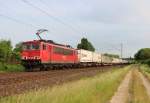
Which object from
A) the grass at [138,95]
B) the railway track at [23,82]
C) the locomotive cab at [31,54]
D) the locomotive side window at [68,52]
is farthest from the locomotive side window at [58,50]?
the grass at [138,95]

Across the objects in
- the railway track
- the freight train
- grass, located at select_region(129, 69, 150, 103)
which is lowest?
grass, located at select_region(129, 69, 150, 103)

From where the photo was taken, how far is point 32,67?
3984 cm

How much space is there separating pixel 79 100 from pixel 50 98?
1.39 m

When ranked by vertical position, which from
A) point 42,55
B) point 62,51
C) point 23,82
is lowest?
point 23,82

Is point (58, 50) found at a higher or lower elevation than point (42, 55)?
higher

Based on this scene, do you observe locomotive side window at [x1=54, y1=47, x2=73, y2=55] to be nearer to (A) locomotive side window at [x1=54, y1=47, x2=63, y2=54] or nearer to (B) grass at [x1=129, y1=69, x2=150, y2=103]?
(A) locomotive side window at [x1=54, y1=47, x2=63, y2=54]

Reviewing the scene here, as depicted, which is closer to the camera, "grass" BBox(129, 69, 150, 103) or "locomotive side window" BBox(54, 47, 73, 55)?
"grass" BBox(129, 69, 150, 103)

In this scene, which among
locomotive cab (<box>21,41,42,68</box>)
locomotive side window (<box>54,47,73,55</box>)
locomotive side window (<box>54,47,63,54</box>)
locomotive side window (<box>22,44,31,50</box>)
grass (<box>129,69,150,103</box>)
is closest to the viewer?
grass (<box>129,69,150,103</box>)

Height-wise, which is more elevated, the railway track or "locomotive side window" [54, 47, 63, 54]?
"locomotive side window" [54, 47, 63, 54]

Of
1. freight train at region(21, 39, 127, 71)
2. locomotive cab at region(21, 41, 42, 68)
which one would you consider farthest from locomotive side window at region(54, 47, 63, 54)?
locomotive cab at region(21, 41, 42, 68)

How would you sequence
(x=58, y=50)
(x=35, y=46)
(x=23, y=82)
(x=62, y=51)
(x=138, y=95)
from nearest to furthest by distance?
(x=138, y=95)
(x=23, y=82)
(x=35, y=46)
(x=58, y=50)
(x=62, y=51)

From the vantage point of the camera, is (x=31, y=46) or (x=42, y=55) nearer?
(x=42, y=55)

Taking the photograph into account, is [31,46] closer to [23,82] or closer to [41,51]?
[41,51]

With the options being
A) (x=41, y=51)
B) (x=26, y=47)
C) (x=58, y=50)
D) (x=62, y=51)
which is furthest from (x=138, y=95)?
(x=62, y=51)
